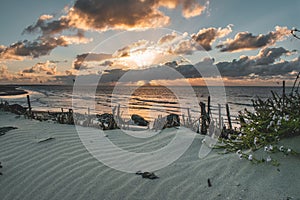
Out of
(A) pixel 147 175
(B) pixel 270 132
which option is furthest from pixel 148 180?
(B) pixel 270 132

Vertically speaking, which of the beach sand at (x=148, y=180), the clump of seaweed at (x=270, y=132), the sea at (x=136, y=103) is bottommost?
the sea at (x=136, y=103)

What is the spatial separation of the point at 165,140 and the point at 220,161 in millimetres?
1871

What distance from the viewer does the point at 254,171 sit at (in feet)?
9.23

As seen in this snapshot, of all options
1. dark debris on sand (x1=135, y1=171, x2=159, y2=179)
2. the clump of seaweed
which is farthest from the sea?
dark debris on sand (x1=135, y1=171, x2=159, y2=179)

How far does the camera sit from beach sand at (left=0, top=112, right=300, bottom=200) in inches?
102

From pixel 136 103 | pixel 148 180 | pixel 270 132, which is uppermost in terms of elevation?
pixel 270 132

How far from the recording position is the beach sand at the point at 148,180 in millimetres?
2596

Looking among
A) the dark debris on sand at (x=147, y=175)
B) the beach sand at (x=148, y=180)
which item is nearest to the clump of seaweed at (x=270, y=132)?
the beach sand at (x=148, y=180)

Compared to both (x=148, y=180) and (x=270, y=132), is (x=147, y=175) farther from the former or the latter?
(x=270, y=132)

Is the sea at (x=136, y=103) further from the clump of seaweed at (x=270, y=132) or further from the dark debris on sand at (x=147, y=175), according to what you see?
the dark debris on sand at (x=147, y=175)

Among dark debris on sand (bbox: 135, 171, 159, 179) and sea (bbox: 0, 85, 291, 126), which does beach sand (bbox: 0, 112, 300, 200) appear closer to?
dark debris on sand (bbox: 135, 171, 159, 179)

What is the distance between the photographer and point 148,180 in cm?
317

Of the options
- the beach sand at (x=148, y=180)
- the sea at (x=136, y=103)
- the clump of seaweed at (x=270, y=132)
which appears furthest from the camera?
the sea at (x=136, y=103)

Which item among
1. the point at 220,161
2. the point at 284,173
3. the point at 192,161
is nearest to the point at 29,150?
the point at 192,161
